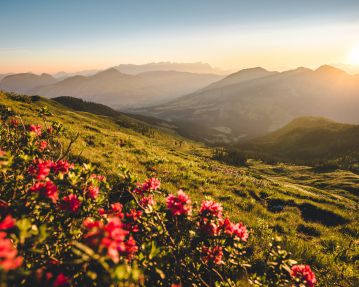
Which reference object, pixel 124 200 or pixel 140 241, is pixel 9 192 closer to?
pixel 140 241

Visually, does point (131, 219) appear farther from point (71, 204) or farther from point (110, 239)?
point (110, 239)

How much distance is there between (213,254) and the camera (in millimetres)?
5219

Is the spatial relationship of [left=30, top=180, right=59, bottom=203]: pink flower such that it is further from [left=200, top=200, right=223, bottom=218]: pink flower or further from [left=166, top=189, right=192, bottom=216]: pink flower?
[left=200, top=200, right=223, bottom=218]: pink flower

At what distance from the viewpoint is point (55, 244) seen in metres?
5.31

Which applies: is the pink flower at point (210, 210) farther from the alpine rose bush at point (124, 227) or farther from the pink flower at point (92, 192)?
the pink flower at point (92, 192)

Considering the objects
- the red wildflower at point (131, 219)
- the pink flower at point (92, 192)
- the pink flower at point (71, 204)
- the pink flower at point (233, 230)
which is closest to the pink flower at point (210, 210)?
the pink flower at point (233, 230)

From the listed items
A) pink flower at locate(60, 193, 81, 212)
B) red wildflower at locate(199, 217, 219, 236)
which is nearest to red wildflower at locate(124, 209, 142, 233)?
pink flower at locate(60, 193, 81, 212)

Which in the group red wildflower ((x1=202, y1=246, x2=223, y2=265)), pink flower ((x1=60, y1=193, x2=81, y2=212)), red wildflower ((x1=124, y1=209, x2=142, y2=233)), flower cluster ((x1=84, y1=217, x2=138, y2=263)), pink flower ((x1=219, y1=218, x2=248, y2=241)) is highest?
flower cluster ((x1=84, y1=217, x2=138, y2=263))

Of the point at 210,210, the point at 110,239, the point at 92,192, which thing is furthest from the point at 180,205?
the point at 110,239

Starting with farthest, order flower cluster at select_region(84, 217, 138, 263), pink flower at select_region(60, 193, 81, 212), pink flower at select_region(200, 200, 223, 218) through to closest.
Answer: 1. pink flower at select_region(200, 200, 223, 218)
2. pink flower at select_region(60, 193, 81, 212)
3. flower cluster at select_region(84, 217, 138, 263)

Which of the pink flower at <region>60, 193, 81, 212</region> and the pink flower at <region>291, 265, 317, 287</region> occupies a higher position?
the pink flower at <region>60, 193, 81, 212</region>

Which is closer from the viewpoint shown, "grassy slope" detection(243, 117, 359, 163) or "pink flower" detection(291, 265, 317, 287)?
"pink flower" detection(291, 265, 317, 287)

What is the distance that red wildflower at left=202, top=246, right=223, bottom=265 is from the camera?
5.13 metres

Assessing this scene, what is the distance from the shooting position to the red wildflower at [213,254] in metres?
5.13
